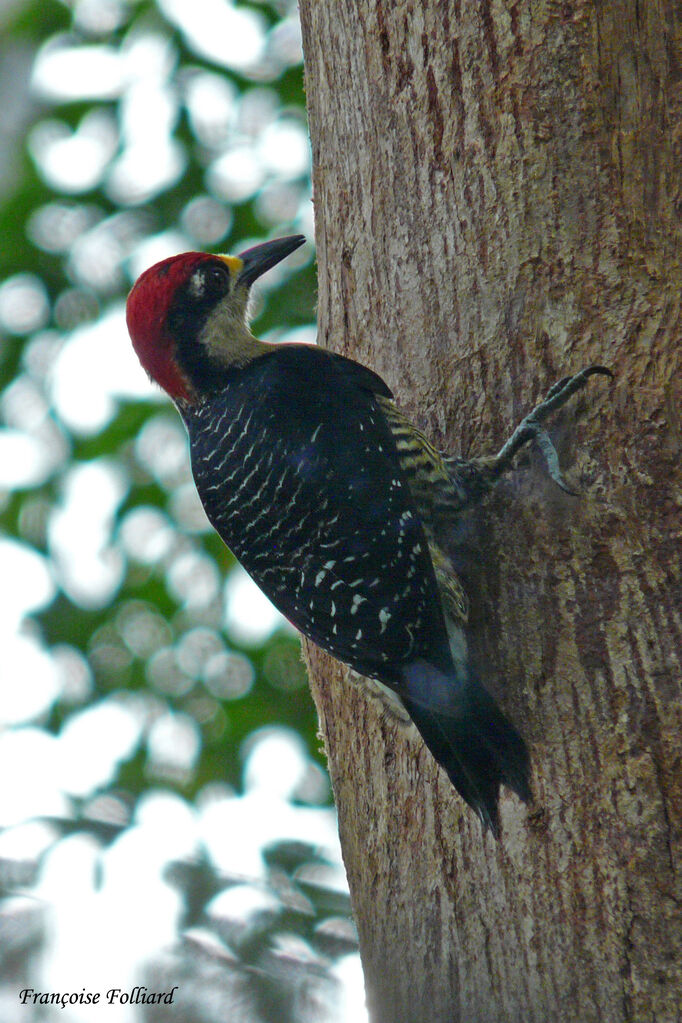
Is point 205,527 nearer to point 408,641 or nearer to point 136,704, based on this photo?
point 136,704

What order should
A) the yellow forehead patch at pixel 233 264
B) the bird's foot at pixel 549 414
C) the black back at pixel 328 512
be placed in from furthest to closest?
the yellow forehead patch at pixel 233 264 → the black back at pixel 328 512 → the bird's foot at pixel 549 414

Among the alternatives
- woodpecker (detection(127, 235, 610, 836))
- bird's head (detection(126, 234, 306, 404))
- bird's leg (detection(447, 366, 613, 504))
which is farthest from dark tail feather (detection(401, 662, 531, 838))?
bird's head (detection(126, 234, 306, 404))

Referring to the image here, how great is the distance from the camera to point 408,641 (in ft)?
7.00

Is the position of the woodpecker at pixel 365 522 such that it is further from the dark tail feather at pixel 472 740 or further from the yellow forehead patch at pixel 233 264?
the yellow forehead patch at pixel 233 264

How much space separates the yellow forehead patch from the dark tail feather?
141 centimetres

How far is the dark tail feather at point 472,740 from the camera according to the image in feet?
6.25

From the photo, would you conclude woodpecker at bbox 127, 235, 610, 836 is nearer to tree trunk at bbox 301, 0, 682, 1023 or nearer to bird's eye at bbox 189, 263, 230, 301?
tree trunk at bbox 301, 0, 682, 1023

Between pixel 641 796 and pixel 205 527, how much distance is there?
2.96 meters

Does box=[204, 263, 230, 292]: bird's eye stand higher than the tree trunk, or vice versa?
box=[204, 263, 230, 292]: bird's eye

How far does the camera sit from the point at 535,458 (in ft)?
6.70

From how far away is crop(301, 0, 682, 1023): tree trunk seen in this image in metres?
A: 1.80

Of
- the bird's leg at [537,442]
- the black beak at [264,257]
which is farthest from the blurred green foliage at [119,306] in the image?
the bird's leg at [537,442]

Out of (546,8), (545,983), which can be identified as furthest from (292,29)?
(545,983)

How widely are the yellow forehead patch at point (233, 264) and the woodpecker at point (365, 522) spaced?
42 centimetres
